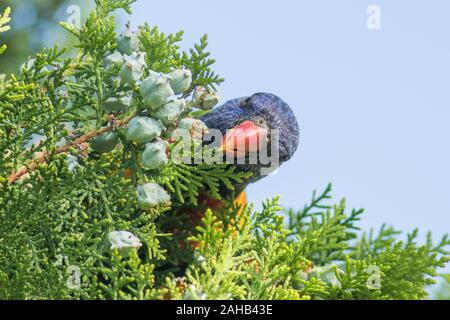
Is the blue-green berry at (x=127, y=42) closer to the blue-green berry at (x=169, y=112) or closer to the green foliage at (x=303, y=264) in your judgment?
the blue-green berry at (x=169, y=112)

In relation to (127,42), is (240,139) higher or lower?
lower

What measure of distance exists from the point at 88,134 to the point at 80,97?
0.07 m

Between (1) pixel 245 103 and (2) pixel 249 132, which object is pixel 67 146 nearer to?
(2) pixel 249 132

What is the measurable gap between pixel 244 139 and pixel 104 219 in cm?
45

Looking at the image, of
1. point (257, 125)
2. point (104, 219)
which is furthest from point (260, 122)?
point (104, 219)

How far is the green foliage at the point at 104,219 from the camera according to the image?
95cm

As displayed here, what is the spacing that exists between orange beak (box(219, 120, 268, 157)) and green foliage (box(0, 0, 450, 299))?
0.56 ft

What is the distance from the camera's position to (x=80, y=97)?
3.56 ft

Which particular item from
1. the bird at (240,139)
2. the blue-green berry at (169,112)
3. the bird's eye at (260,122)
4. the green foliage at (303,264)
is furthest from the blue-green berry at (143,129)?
the bird's eye at (260,122)

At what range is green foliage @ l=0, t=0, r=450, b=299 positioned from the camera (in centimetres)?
95

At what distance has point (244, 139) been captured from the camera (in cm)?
136
